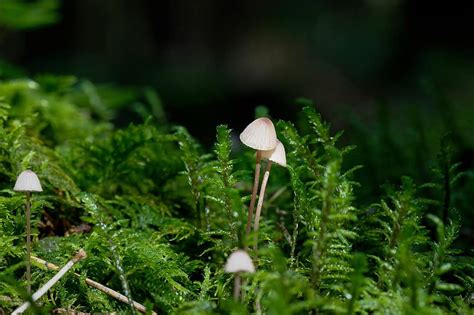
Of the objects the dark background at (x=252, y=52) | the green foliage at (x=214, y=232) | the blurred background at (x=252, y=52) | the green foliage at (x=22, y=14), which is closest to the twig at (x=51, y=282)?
the green foliage at (x=214, y=232)

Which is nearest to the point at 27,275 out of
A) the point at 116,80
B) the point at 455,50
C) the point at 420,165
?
the point at 420,165

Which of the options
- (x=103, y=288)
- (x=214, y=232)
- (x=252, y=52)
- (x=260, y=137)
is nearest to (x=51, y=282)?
(x=103, y=288)

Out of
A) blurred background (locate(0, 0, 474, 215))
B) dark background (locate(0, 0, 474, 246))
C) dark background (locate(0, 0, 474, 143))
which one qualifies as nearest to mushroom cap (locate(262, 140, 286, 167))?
blurred background (locate(0, 0, 474, 215))

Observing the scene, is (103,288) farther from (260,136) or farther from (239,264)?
(260,136)

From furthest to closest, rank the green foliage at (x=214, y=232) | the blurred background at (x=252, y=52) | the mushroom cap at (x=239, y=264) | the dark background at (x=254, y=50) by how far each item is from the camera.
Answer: the dark background at (x=254, y=50)
the blurred background at (x=252, y=52)
the green foliage at (x=214, y=232)
the mushroom cap at (x=239, y=264)

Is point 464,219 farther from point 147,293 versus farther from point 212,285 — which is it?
point 147,293

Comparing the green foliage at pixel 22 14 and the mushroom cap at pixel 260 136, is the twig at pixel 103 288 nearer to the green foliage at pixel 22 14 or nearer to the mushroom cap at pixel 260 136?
the mushroom cap at pixel 260 136

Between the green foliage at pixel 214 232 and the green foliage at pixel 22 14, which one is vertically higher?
the green foliage at pixel 22 14
